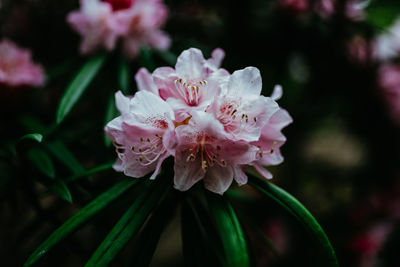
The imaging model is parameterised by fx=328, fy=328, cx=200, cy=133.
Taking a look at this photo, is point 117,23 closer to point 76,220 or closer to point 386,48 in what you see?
point 76,220

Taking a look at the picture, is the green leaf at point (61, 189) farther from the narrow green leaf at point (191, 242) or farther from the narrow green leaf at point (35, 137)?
the narrow green leaf at point (191, 242)

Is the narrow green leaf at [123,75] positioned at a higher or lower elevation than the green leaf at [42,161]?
higher

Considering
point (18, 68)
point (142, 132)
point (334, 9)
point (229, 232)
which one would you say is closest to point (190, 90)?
point (142, 132)

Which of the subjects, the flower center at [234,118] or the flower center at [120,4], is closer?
the flower center at [234,118]

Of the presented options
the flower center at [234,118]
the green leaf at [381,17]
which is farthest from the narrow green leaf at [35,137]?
the green leaf at [381,17]

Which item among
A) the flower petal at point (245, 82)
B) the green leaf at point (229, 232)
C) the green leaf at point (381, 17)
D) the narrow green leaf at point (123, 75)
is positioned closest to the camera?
the green leaf at point (229, 232)

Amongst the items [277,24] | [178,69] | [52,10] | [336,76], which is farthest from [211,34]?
[178,69]

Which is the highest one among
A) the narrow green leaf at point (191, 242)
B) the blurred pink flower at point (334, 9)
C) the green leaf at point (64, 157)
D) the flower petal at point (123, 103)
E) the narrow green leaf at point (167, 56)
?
the blurred pink flower at point (334, 9)
